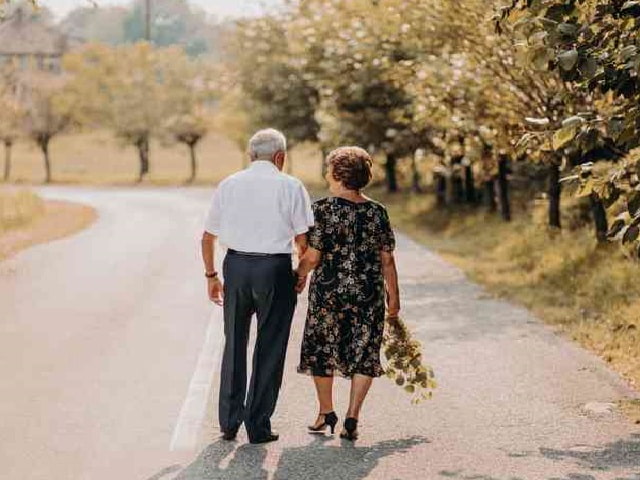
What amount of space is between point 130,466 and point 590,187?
3.20 meters

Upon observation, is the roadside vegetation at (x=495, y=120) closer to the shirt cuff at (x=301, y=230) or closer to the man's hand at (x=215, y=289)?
the shirt cuff at (x=301, y=230)

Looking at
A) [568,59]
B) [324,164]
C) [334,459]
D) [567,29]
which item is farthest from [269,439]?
[324,164]

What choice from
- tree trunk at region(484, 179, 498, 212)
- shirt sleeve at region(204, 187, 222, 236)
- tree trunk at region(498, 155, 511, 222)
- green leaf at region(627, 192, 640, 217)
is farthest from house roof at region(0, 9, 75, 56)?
green leaf at region(627, 192, 640, 217)

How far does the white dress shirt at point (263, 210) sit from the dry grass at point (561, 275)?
11.4 ft

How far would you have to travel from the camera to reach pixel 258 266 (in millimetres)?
7051

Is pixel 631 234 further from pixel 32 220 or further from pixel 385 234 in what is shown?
pixel 32 220

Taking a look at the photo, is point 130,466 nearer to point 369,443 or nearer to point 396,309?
point 369,443

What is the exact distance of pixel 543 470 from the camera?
6.55m

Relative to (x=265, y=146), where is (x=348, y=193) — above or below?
below

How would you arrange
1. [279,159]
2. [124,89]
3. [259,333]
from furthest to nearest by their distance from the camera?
1. [124,89]
2. [259,333]
3. [279,159]

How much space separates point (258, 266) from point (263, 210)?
1.07ft

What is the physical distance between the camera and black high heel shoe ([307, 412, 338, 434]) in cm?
736

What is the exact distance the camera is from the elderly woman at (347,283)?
7.18m

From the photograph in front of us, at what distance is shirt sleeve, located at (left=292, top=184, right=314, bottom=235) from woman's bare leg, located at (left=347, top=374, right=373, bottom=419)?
38.0 inches
